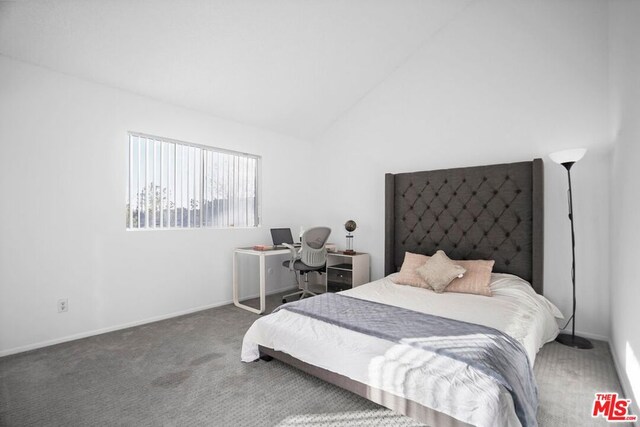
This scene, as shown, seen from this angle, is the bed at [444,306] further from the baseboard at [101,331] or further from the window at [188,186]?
the window at [188,186]

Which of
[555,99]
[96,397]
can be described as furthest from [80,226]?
[555,99]

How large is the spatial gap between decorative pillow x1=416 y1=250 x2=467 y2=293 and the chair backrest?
4.13 ft

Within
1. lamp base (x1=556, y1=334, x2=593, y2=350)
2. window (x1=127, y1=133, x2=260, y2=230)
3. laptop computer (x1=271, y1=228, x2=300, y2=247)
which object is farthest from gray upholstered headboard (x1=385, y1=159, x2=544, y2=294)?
window (x1=127, y1=133, x2=260, y2=230)

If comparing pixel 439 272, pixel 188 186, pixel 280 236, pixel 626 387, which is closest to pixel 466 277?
pixel 439 272

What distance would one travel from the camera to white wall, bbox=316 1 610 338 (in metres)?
2.97

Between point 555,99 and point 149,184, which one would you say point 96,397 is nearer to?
point 149,184

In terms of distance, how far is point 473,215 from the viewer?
3512mm

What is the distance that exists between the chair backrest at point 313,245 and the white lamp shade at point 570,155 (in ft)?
7.92

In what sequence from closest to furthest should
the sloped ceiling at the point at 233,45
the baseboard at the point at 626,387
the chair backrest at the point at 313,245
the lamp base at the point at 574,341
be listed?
the baseboard at the point at 626,387, the sloped ceiling at the point at 233,45, the lamp base at the point at 574,341, the chair backrest at the point at 313,245

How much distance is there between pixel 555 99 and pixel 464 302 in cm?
226

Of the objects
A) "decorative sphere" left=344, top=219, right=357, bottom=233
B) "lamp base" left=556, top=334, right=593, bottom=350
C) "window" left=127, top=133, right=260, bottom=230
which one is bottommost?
"lamp base" left=556, top=334, right=593, bottom=350

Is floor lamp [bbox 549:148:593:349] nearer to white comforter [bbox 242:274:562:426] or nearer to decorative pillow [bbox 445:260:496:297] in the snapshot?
white comforter [bbox 242:274:562:426]

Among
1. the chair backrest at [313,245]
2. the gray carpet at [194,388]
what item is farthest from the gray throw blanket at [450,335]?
the chair backrest at [313,245]

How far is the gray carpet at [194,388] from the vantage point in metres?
1.83
